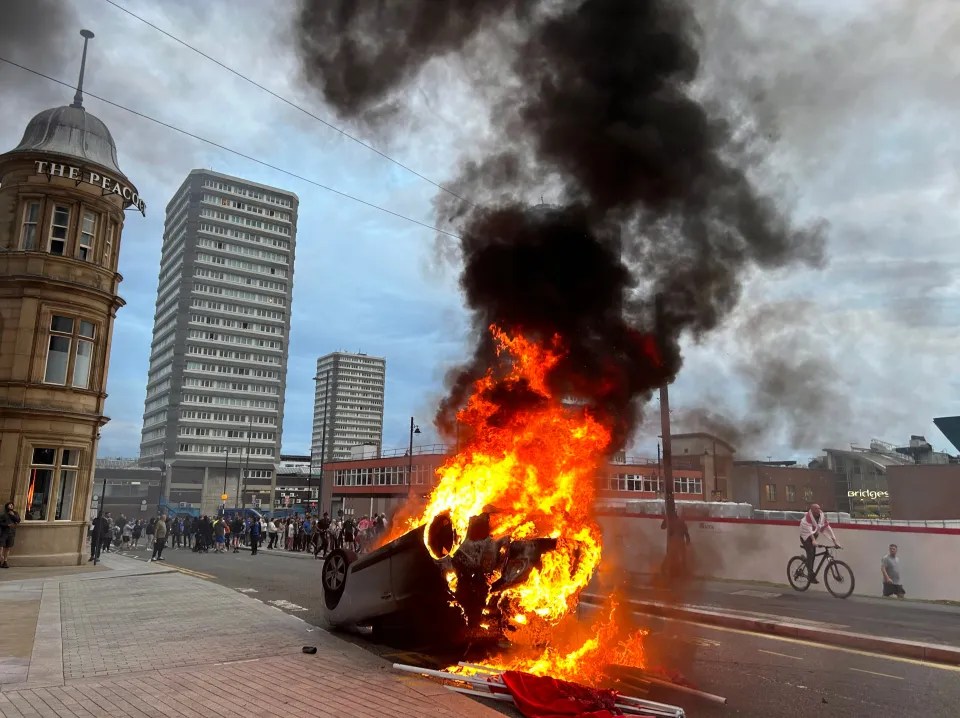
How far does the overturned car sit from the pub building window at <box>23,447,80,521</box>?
14849mm

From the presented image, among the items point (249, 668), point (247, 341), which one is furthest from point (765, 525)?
point (247, 341)

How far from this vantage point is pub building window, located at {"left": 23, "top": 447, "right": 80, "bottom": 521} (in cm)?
1753

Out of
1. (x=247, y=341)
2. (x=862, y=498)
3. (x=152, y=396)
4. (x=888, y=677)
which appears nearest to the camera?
(x=888, y=677)

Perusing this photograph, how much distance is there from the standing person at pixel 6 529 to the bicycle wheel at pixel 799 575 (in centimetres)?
1998

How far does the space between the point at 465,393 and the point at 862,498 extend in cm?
3262

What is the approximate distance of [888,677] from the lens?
7.31 meters

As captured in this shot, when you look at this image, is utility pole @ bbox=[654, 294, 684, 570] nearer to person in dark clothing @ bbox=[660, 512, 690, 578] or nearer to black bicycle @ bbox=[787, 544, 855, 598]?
person in dark clothing @ bbox=[660, 512, 690, 578]

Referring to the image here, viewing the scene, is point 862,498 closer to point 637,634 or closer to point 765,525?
point 765,525

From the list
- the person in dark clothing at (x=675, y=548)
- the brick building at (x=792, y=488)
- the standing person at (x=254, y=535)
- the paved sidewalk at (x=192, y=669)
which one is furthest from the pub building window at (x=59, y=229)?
the brick building at (x=792, y=488)

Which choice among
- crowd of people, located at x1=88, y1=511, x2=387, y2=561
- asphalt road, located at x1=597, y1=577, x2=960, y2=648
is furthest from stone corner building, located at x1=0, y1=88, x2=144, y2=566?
asphalt road, located at x1=597, y1=577, x2=960, y2=648

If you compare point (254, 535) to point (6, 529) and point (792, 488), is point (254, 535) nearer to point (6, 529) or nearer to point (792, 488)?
point (6, 529)

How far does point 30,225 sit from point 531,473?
18001 millimetres

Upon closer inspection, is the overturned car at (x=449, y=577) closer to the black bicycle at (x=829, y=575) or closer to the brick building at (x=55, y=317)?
the black bicycle at (x=829, y=575)

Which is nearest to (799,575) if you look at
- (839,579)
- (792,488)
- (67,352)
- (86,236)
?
(839,579)
